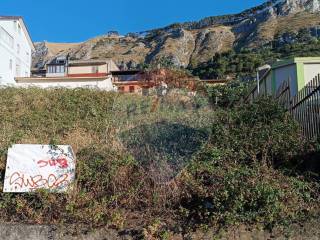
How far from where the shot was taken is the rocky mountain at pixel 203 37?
311 ft

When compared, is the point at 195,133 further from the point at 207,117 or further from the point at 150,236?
the point at 150,236

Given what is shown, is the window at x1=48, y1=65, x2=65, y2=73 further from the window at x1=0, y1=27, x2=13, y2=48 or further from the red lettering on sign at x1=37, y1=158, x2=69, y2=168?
the red lettering on sign at x1=37, y1=158, x2=69, y2=168

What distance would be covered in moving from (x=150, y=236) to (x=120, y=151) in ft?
6.16

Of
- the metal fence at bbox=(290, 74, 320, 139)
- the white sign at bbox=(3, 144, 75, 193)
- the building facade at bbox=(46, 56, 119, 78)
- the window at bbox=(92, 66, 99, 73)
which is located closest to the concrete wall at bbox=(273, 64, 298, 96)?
the metal fence at bbox=(290, 74, 320, 139)

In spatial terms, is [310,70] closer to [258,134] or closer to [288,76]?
[288,76]

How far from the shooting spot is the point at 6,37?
109ft

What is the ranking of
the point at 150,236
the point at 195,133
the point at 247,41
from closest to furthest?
the point at 150,236
the point at 195,133
the point at 247,41

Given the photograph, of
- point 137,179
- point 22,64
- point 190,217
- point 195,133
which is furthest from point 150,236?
point 22,64

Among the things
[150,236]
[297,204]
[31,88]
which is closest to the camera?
[150,236]

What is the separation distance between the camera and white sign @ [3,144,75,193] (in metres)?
5.36

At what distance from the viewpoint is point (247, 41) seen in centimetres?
9631

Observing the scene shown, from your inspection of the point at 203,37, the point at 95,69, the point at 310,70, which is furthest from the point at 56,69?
the point at 203,37

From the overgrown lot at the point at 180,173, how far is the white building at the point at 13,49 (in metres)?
26.2

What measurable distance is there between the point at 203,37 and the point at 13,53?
86583 millimetres
